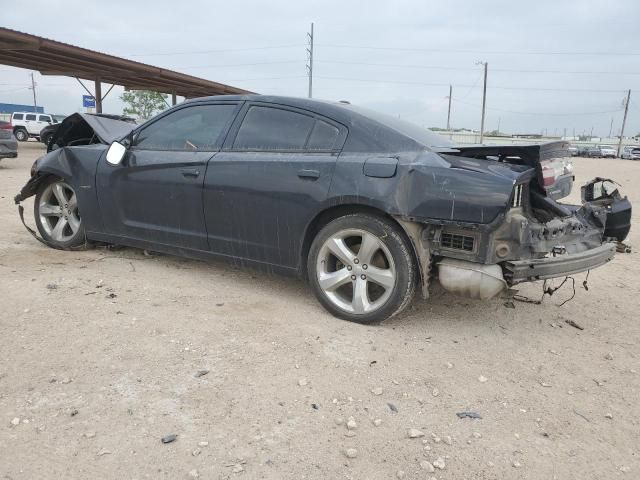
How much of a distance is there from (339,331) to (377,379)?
24.2 inches

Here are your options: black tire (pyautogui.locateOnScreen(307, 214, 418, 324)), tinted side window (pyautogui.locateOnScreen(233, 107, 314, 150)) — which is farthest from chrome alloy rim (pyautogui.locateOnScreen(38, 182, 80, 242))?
black tire (pyautogui.locateOnScreen(307, 214, 418, 324))

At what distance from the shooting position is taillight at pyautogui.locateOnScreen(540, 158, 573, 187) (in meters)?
3.10

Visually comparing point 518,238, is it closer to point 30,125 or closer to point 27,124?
point 30,125

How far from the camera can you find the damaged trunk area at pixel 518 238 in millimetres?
2906

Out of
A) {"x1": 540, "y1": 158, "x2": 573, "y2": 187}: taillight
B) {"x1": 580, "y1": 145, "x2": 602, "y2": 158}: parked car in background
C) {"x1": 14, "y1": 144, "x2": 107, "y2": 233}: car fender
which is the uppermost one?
{"x1": 540, "y1": 158, "x2": 573, "y2": 187}: taillight

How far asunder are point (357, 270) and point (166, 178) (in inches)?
69.5

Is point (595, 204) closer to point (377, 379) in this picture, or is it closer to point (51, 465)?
point (377, 379)

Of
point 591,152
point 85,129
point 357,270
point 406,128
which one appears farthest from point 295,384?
point 591,152

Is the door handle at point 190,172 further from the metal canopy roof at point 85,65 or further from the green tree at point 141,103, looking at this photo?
the green tree at point 141,103

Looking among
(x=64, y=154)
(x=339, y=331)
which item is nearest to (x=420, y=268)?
(x=339, y=331)

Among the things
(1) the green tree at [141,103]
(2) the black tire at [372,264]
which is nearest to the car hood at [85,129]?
(2) the black tire at [372,264]

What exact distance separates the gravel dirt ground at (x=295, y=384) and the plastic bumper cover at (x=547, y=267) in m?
0.48

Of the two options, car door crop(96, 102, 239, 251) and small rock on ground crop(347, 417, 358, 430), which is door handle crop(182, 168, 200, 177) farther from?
small rock on ground crop(347, 417, 358, 430)

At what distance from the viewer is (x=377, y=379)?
266 cm
